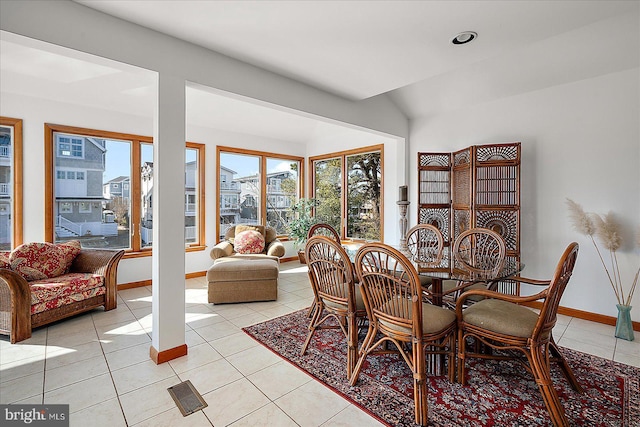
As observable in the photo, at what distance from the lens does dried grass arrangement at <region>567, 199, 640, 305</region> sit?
3053 millimetres

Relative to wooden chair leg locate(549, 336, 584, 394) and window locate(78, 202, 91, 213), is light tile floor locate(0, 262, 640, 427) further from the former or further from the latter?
window locate(78, 202, 91, 213)

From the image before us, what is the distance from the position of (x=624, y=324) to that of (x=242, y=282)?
4.12 meters

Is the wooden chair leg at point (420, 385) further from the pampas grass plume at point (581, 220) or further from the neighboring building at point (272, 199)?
the neighboring building at point (272, 199)

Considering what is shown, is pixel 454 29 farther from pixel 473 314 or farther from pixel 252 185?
pixel 252 185

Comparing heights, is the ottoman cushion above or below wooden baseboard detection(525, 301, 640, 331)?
above

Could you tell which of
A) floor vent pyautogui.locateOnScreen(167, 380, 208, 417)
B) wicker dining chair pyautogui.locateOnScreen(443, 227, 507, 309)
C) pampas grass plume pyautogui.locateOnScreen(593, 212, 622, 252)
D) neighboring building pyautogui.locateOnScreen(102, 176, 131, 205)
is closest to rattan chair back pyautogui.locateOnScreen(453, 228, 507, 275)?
wicker dining chair pyautogui.locateOnScreen(443, 227, 507, 309)

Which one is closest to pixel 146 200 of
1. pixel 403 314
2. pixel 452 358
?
pixel 403 314

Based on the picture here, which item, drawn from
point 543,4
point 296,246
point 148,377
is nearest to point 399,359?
point 148,377

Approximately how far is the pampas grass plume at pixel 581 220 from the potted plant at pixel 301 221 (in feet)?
13.5

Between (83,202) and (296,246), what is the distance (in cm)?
376

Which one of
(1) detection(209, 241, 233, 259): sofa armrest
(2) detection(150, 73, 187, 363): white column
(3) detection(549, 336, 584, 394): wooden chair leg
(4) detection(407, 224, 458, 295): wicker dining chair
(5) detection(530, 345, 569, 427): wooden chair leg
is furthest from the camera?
(1) detection(209, 241, 233, 259): sofa armrest

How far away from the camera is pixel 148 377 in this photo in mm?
2270

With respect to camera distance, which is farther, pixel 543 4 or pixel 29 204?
pixel 29 204

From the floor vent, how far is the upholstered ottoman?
5.46 feet
